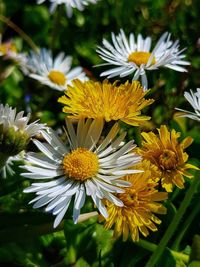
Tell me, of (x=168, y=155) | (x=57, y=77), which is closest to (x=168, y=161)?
(x=168, y=155)

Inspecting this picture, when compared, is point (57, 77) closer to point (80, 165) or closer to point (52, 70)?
point (52, 70)

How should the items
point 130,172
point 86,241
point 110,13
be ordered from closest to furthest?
point 130,172 → point 86,241 → point 110,13

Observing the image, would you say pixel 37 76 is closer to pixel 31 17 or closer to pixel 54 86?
pixel 54 86

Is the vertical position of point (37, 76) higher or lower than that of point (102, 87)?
lower

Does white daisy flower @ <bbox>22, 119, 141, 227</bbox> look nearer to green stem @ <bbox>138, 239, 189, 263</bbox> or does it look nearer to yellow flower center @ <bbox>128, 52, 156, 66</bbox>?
green stem @ <bbox>138, 239, 189, 263</bbox>

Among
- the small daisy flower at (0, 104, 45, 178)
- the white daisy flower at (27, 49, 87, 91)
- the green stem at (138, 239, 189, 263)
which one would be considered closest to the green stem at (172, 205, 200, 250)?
the green stem at (138, 239, 189, 263)

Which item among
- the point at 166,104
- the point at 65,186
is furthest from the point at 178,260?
the point at 166,104

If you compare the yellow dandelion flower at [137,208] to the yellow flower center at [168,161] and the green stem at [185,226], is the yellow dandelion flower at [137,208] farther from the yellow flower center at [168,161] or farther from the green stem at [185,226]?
the green stem at [185,226]
